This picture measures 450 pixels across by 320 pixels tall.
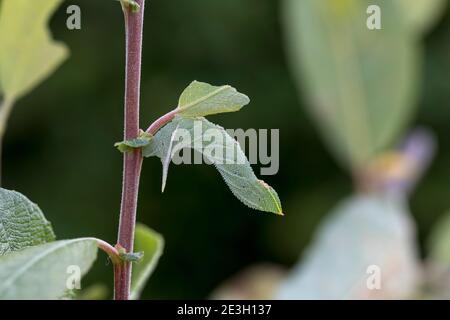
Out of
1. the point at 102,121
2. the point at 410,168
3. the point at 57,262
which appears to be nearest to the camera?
the point at 57,262

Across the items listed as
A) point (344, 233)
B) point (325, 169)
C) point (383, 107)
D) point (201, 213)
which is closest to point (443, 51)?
point (325, 169)

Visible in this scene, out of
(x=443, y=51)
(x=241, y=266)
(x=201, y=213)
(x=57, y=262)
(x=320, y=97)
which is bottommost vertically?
(x=241, y=266)

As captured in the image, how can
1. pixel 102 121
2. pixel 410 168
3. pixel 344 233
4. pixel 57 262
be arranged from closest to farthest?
pixel 57 262, pixel 344 233, pixel 410 168, pixel 102 121

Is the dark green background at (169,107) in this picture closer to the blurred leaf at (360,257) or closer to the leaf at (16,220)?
the blurred leaf at (360,257)

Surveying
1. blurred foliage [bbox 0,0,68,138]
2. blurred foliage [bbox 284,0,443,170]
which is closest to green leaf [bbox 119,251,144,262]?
blurred foliage [bbox 0,0,68,138]

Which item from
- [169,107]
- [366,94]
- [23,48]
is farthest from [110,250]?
[169,107]

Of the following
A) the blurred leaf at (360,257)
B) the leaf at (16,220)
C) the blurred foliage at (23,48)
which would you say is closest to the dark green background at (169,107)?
the blurred leaf at (360,257)
